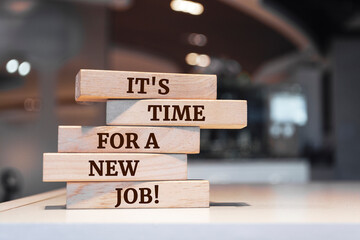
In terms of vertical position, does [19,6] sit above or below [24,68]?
above

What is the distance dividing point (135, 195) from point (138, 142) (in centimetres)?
8

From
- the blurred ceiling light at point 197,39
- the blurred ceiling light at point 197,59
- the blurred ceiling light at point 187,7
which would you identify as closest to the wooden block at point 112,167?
the blurred ceiling light at point 187,7

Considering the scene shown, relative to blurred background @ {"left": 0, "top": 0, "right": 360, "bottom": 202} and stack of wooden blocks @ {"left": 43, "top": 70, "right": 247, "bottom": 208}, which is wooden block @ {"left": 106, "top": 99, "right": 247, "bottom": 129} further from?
blurred background @ {"left": 0, "top": 0, "right": 360, "bottom": 202}

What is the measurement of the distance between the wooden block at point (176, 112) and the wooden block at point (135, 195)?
93 millimetres

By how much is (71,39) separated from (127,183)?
10.4 feet

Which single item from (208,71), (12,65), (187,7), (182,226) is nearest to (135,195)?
(182,226)

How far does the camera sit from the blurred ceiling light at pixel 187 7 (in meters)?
4.25

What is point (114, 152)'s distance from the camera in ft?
2.14

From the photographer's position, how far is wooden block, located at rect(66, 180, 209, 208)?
0.63 metres

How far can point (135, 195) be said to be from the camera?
64cm

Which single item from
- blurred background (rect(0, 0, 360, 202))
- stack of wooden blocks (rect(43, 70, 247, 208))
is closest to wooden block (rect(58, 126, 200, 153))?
stack of wooden blocks (rect(43, 70, 247, 208))

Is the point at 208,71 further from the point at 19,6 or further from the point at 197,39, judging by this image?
the point at 19,6

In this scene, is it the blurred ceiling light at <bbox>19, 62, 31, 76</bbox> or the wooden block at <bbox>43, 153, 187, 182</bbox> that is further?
the blurred ceiling light at <bbox>19, 62, 31, 76</bbox>

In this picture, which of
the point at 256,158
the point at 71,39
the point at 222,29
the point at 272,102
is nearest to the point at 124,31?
the point at 222,29
